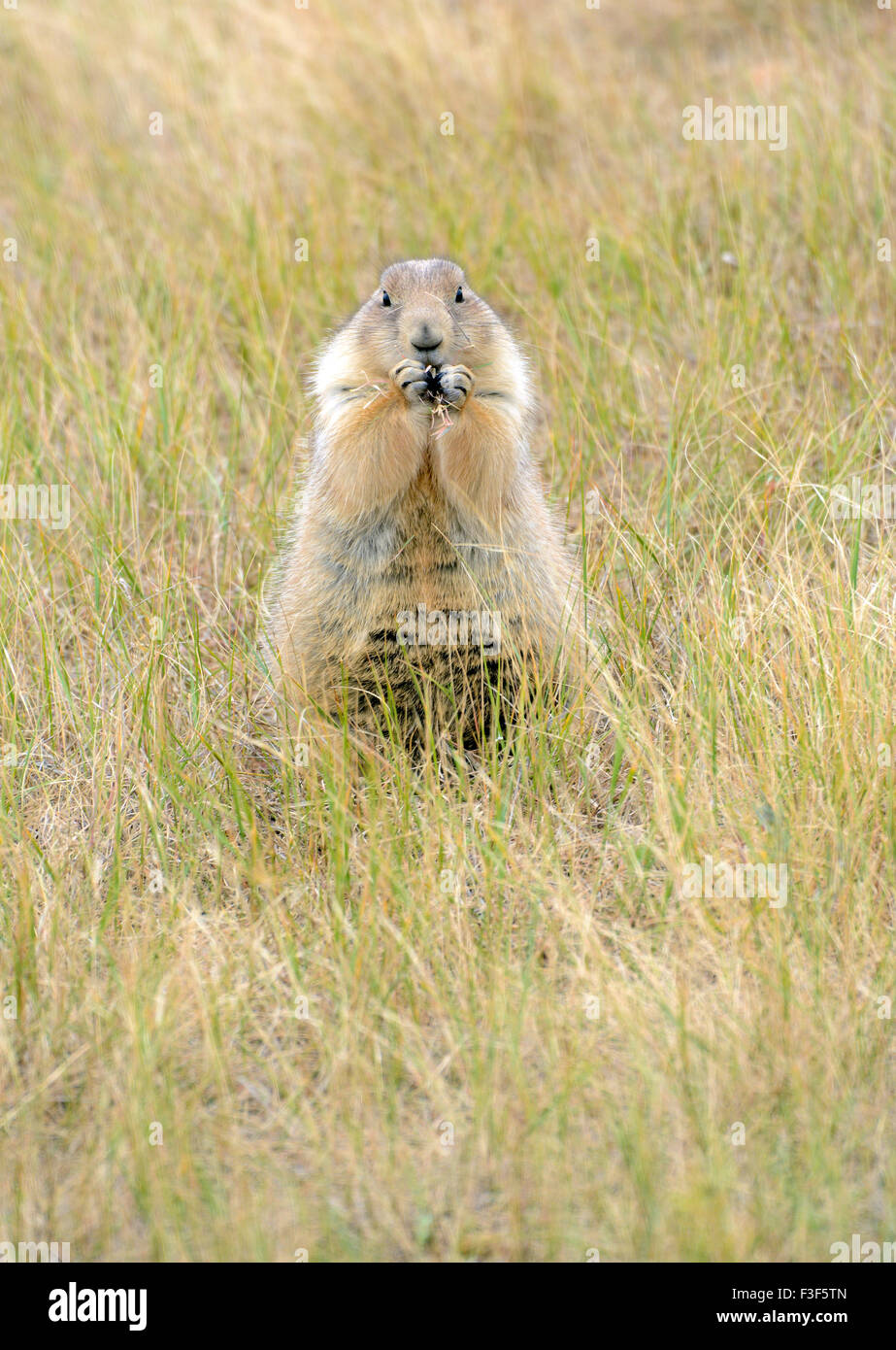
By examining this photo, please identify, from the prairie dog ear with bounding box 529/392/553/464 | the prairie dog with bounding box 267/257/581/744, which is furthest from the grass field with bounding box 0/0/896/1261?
the prairie dog with bounding box 267/257/581/744

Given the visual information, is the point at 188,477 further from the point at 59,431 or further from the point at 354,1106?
the point at 354,1106

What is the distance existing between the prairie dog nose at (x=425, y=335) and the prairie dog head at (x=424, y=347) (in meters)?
0.02

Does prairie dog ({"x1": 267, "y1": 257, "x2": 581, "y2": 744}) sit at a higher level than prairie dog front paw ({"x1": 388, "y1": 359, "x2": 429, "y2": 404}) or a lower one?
lower

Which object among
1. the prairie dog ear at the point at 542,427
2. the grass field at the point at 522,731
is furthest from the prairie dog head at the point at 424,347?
the prairie dog ear at the point at 542,427

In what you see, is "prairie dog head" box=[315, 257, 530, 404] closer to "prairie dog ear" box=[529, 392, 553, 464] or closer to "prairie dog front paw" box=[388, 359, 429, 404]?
"prairie dog front paw" box=[388, 359, 429, 404]

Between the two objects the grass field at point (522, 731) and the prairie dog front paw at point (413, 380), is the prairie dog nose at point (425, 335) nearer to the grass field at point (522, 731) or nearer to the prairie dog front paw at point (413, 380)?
the prairie dog front paw at point (413, 380)

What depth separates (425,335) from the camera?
4.73 meters

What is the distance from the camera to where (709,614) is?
191 inches

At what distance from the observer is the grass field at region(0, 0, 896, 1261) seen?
331 cm

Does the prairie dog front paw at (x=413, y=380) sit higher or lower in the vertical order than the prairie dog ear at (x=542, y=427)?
lower

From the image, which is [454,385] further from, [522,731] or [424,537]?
[522,731]

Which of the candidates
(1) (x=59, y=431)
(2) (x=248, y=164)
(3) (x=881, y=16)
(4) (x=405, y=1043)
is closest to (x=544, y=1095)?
(4) (x=405, y=1043)

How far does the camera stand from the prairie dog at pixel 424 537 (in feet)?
15.6

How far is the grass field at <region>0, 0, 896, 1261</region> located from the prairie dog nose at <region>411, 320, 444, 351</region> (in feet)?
3.39
